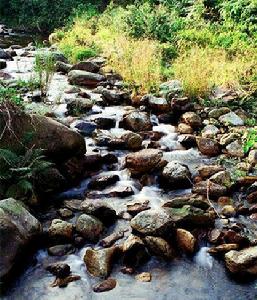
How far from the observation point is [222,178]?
19.2 ft

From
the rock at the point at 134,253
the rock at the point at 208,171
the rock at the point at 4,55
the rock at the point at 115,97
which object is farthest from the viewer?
the rock at the point at 4,55

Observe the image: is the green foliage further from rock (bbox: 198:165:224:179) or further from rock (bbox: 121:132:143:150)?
rock (bbox: 198:165:224:179)

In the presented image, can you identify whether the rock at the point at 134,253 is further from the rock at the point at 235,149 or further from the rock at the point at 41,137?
the rock at the point at 235,149

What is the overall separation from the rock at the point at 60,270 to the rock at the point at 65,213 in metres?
0.89

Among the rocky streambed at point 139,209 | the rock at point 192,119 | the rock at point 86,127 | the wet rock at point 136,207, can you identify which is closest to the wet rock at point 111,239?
the rocky streambed at point 139,209

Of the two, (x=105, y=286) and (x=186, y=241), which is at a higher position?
(x=186, y=241)

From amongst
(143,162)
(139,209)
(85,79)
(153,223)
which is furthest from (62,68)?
(153,223)

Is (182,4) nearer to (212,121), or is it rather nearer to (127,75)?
(127,75)

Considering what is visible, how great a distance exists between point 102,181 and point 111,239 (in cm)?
131

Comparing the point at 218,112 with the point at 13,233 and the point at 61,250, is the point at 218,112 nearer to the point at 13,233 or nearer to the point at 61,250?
the point at 61,250

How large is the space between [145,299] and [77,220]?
1.23 meters

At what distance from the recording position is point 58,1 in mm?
21109

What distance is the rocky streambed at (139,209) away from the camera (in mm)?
4211

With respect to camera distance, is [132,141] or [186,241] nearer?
[186,241]
